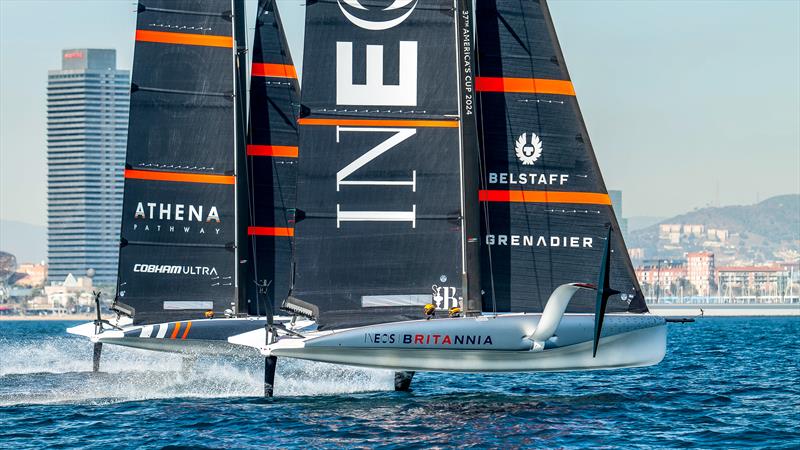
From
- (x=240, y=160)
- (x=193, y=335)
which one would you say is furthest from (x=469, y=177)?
(x=240, y=160)

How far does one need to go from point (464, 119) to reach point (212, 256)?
38.2 ft

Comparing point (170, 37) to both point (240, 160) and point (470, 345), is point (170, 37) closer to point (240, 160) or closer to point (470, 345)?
point (240, 160)

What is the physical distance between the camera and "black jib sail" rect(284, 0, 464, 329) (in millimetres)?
26109

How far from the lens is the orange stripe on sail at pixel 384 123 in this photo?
2614cm

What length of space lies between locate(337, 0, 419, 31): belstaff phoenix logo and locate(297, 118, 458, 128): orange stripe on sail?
5.95 ft

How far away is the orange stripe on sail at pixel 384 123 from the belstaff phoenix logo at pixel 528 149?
1.40 m

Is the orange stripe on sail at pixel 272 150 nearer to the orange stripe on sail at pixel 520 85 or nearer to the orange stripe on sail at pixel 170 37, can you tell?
the orange stripe on sail at pixel 170 37

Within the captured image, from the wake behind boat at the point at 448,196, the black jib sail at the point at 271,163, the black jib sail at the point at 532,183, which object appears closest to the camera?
the wake behind boat at the point at 448,196

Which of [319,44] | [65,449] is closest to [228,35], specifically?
[319,44]

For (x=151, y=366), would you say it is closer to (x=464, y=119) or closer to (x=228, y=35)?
(x=228, y=35)

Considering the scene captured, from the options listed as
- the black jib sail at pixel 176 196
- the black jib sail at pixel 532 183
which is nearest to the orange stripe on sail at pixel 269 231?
the black jib sail at pixel 176 196

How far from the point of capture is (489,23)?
88.1 feet

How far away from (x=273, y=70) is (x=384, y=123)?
12615mm

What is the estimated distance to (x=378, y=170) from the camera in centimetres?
2614
